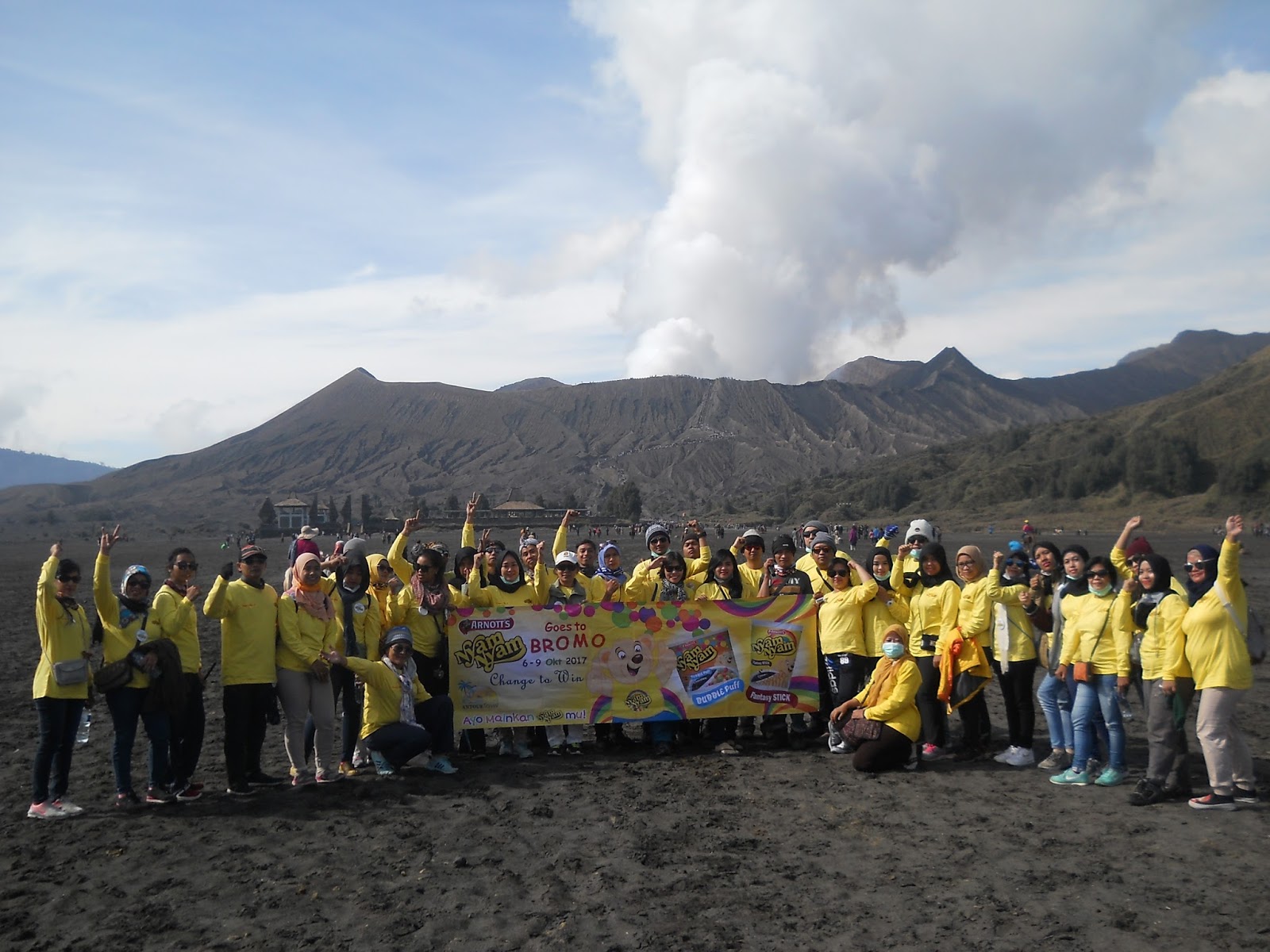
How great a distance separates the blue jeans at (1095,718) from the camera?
24.7ft

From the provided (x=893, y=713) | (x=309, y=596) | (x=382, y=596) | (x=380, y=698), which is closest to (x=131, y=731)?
(x=309, y=596)

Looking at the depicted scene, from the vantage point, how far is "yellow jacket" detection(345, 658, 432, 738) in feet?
26.6

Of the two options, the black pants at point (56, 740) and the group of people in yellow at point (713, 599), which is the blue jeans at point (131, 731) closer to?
the group of people in yellow at point (713, 599)

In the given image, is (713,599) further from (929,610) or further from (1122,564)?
(1122,564)

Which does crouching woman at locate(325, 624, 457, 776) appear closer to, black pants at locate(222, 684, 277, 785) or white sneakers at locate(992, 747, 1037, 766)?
black pants at locate(222, 684, 277, 785)

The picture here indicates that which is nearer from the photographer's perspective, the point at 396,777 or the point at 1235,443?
the point at 396,777

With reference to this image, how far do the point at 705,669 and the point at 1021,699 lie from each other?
292 cm

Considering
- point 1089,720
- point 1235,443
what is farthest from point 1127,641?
point 1235,443

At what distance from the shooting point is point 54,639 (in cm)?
702

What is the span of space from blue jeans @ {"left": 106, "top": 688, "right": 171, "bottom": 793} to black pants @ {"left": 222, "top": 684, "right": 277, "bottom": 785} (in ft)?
1.50

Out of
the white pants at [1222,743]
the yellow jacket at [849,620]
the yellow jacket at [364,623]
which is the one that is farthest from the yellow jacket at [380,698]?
the white pants at [1222,743]

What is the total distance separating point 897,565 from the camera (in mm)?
9094

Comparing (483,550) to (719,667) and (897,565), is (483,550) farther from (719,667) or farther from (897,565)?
(897,565)

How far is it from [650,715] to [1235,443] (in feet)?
297
